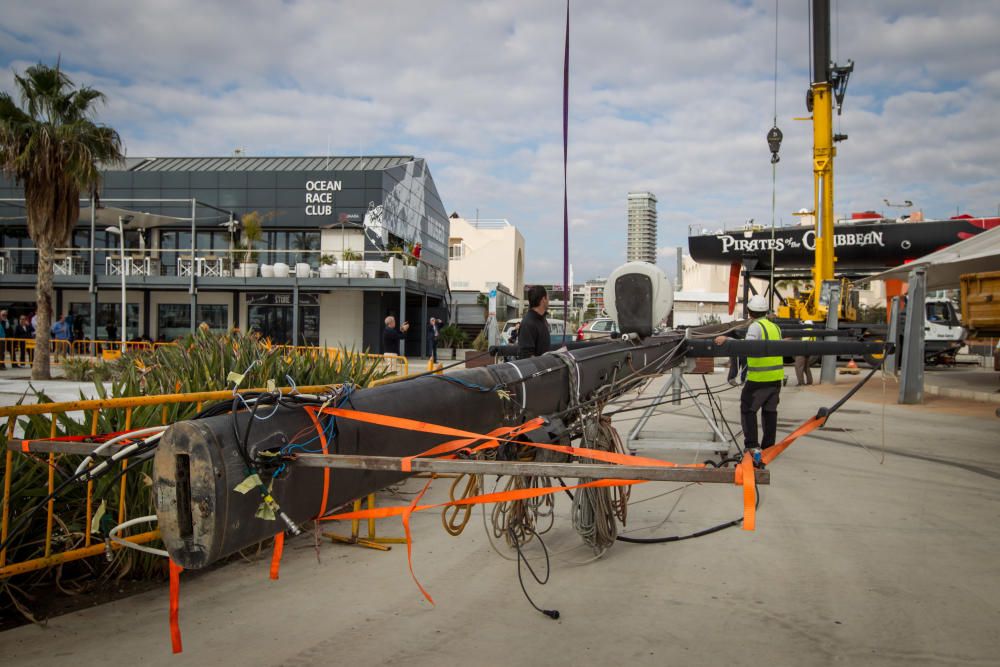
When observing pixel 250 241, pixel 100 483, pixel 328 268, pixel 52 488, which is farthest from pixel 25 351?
pixel 52 488

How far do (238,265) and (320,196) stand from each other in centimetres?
444

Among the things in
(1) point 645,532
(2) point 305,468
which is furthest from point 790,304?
(2) point 305,468

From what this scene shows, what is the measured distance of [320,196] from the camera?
28.0 m

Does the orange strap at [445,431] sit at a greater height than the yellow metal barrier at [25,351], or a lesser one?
greater

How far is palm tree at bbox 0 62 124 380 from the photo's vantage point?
52.2 feet

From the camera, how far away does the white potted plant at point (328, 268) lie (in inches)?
956

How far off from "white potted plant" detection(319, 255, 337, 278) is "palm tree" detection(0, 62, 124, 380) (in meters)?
8.37

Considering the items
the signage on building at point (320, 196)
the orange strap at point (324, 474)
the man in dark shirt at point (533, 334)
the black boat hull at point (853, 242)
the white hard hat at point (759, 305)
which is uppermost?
the signage on building at point (320, 196)

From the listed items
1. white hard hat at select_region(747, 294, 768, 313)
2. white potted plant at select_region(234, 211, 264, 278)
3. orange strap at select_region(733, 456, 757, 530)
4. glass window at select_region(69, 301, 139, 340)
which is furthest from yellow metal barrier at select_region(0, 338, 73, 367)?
orange strap at select_region(733, 456, 757, 530)

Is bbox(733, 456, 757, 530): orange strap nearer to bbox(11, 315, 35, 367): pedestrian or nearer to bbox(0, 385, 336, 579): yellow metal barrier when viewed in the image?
bbox(0, 385, 336, 579): yellow metal barrier

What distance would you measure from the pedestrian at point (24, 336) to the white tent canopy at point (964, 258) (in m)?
22.4

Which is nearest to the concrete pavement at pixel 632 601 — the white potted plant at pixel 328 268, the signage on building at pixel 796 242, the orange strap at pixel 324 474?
the orange strap at pixel 324 474

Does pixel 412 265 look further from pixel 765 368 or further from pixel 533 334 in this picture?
pixel 533 334

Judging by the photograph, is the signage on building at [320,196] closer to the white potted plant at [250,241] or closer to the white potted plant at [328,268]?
the white potted plant at [250,241]
